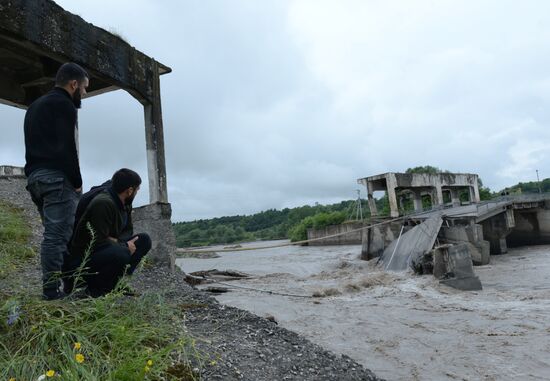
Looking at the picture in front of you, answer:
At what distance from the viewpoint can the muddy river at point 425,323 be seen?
457cm

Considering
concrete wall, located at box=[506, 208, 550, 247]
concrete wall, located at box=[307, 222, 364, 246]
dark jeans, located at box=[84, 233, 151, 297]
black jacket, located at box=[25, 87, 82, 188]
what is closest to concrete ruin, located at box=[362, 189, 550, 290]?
concrete wall, located at box=[506, 208, 550, 247]

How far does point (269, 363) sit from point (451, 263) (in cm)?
817

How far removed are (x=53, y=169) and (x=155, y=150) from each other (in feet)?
12.2

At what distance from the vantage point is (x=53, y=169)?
2.95m

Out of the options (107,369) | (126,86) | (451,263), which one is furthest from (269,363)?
(451,263)

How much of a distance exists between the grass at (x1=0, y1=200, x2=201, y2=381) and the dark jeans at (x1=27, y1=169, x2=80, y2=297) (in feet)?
0.77

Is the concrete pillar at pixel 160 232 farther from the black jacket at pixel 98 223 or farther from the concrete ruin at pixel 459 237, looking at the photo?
the concrete ruin at pixel 459 237

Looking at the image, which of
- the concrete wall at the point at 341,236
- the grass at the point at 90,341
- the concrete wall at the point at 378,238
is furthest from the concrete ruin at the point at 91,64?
the concrete wall at the point at 341,236

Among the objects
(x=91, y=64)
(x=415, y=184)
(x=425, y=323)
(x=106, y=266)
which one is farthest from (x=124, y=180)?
(x=415, y=184)

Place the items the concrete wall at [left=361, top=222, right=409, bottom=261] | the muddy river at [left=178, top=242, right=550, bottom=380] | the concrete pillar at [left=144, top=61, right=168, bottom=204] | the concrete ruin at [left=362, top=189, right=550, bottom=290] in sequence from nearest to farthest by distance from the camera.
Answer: the muddy river at [left=178, top=242, right=550, bottom=380]
the concrete pillar at [left=144, top=61, right=168, bottom=204]
the concrete ruin at [left=362, top=189, right=550, bottom=290]
the concrete wall at [left=361, top=222, right=409, bottom=261]

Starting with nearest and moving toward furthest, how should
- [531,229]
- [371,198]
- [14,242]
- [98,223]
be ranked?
[98,223] → [14,242] → [531,229] → [371,198]

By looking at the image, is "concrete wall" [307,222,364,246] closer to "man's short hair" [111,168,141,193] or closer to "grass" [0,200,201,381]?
"man's short hair" [111,168,141,193]

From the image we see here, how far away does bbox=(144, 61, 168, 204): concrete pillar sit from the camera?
652 cm

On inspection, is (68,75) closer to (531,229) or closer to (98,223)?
(98,223)
